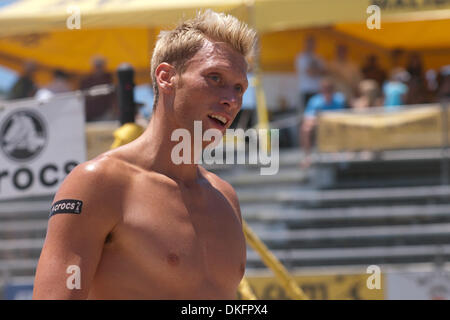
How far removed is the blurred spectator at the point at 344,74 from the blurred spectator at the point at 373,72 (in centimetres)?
12

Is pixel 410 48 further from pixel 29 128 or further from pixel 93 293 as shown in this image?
pixel 93 293

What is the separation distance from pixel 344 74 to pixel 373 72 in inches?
15.9

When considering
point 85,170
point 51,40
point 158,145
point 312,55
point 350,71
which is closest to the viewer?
point 85,170

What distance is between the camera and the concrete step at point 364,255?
8.86m

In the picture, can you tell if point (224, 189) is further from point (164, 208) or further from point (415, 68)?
point (415, 68)

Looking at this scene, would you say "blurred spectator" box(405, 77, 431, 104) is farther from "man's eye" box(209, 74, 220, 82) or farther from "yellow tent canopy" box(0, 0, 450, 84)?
"man's eye" box(209, 74, 220, 82)

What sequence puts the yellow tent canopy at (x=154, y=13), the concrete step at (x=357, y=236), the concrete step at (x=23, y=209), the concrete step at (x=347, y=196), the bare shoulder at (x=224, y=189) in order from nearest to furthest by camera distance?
the bare shoulder at (x=224, y=189) < the yellow tent canopy at (x=154, y=13) < the concrete step at (x=357, y=236) < the concrete step at (x=347, y=196) < the concrete step at (x=23, y=209)

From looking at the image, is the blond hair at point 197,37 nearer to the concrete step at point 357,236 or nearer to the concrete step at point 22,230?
the concrete step at point 357,236

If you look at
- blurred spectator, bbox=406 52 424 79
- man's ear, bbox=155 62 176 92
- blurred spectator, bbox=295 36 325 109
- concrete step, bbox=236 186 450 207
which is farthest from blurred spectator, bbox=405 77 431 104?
man's ear, bbox=155 62 176 92

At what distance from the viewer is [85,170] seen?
2.52 m

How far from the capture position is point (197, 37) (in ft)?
8.91

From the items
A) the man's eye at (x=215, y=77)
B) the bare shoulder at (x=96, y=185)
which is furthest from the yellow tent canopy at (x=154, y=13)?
the bare shoulder at (x=96, y=185)
